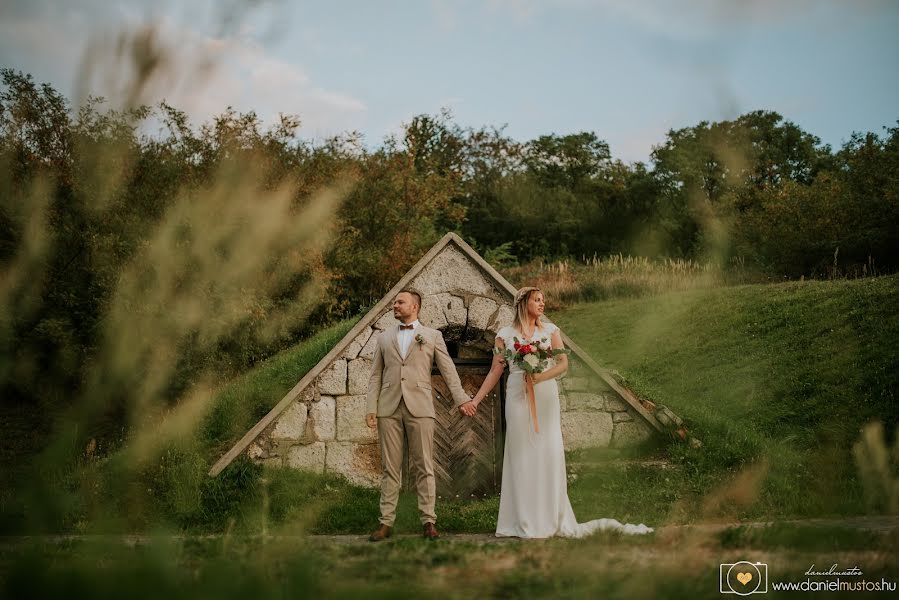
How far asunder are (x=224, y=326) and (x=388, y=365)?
27.6ft

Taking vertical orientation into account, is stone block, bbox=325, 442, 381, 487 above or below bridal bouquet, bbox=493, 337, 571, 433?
below

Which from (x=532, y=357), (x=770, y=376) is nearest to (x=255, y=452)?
(x=532, y=357)

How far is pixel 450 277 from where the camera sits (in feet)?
30.8

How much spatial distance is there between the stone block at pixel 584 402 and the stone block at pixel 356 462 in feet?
7.54

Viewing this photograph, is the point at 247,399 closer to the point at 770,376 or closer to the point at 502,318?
the point at 502,318

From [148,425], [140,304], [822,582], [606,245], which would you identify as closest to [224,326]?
[140,304]

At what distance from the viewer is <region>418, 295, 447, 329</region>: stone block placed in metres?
9.23

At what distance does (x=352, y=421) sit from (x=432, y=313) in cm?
155

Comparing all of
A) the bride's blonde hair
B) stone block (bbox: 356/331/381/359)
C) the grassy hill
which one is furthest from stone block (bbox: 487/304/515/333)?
the bride's blonde hair

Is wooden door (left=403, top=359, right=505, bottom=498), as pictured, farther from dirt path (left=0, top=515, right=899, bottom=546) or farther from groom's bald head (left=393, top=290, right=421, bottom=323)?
groom's bald head (left=393, top=290, right=421, bottom=323)

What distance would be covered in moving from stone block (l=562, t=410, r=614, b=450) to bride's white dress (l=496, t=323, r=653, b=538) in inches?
78.1

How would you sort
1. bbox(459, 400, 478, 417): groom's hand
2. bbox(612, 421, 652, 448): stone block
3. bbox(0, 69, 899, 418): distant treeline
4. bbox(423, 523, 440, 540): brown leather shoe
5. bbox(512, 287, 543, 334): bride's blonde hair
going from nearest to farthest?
bbox(423, 523, 440, 540): brown leather shoe < bbox(459, 400, 478, 417): groom's hand < bbox(512, 287, 543, 334): bride's blonde hair < bbox(612, 421, 652, 448): stone block < bbox(0, 69, 899, 418): distant treeline

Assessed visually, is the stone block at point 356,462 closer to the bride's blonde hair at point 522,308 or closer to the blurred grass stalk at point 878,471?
the bride's blonde hair at point 522,308

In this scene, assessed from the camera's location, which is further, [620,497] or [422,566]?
[620,497]
